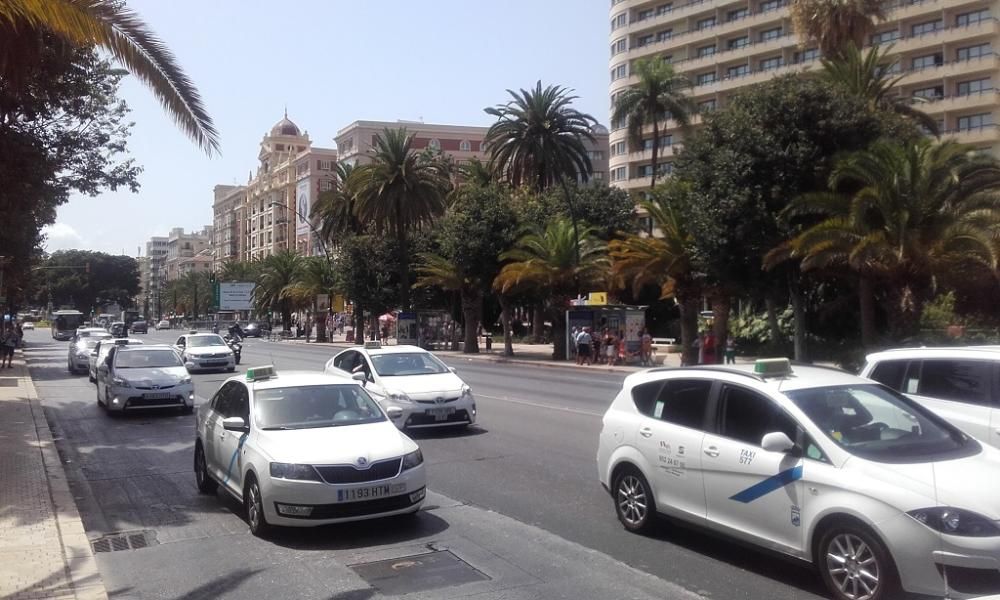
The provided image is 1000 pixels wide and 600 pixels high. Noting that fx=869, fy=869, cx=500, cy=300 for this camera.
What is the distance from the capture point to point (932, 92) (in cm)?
5806

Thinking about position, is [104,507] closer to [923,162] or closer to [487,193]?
[923,162]

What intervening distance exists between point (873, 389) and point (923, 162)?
20442mm

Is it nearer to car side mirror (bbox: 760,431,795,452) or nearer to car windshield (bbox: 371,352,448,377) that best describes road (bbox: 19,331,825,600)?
car side mirror (bbox: 760,431,795,452)

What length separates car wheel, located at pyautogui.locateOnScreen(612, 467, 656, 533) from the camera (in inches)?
306

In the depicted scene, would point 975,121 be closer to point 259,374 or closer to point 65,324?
point 259,374

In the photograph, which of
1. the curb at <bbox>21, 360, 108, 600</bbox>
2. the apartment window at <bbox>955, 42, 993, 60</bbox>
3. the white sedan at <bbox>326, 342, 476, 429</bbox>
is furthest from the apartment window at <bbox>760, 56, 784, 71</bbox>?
the curb at <bbox>21, 360, 108, 600</bbox>

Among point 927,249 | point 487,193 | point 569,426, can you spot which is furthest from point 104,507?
point 487,193

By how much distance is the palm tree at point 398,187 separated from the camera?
1959 inches

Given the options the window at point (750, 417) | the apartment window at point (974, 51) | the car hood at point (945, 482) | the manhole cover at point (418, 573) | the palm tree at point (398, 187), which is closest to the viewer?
the car hood at point (945, 482)

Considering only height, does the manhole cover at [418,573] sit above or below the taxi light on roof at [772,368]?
below

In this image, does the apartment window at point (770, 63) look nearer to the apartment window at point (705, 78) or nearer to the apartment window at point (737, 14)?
the apartment window at point (737, 14)

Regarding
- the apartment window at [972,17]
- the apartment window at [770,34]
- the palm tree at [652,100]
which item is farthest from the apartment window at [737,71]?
the apartment window at [972,17]

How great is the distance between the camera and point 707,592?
6.32 m

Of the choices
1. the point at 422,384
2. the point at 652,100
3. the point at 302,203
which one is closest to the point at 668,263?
the point at 422,384
